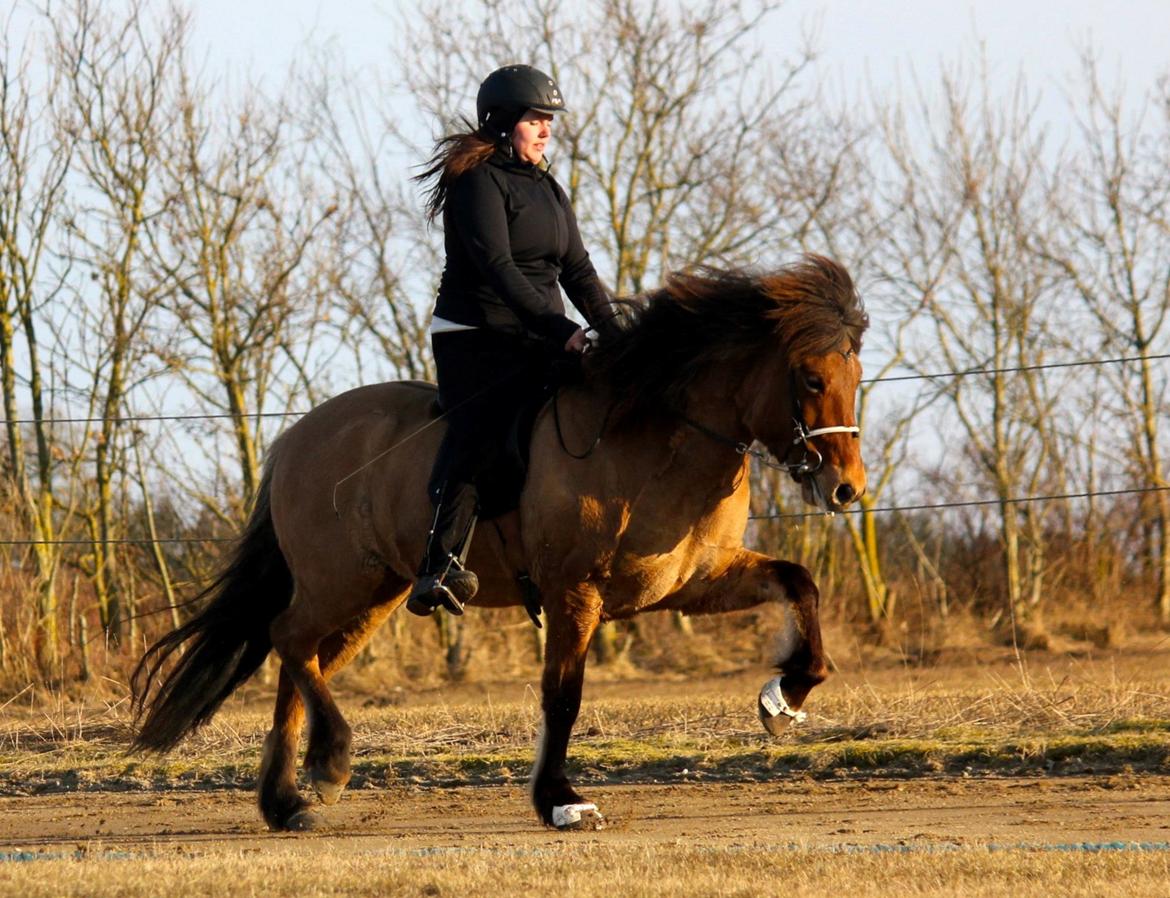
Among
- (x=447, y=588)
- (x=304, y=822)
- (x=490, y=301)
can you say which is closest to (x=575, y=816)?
(x=447, y=588)

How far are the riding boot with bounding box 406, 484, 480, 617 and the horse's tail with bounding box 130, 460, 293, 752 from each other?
163cm

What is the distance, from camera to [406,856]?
18.6ft

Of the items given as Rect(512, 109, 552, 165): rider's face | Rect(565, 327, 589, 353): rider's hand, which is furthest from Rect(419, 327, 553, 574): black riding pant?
Rect(512, 109, 552, 165): rider's face

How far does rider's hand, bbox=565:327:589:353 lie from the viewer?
6594 mm

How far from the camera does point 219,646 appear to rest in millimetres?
8031

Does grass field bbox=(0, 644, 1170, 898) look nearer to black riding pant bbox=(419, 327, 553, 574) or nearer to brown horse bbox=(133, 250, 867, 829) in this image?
brown horse bbox=(133, 250, 867, 829)

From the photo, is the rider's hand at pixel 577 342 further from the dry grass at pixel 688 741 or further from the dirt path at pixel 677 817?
the dry grass at pixel 688 741

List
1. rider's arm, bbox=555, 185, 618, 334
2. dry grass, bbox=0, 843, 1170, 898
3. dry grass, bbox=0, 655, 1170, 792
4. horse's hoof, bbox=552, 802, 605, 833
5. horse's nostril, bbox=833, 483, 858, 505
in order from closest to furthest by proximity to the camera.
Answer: dry grass, bbox=0, 843, 1170, 898, horse's nostril, bbox=833, 483, 858, 505, horse's hoof, bbox=552, 802, 605, 833, rider's arm, bbox=555, 185, 618, 334, dry grass, bbox=0, 655, 1170, 792

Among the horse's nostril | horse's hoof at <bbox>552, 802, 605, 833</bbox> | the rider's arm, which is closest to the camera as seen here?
the horse's nostril

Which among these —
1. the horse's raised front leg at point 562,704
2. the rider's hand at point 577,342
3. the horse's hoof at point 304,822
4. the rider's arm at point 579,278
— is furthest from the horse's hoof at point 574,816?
the rider's arm at point 579,278

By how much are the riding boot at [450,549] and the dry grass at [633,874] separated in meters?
1.32

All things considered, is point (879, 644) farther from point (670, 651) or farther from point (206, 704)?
point (206, 704)

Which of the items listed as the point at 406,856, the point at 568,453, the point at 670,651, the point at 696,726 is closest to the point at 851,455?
the point at 568,453

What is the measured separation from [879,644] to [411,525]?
1346cm
